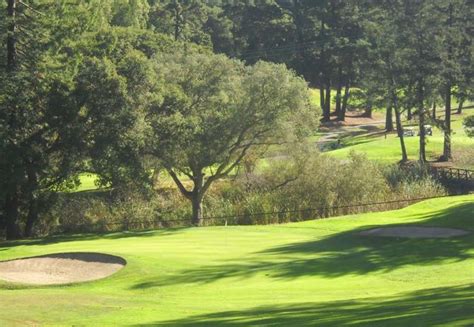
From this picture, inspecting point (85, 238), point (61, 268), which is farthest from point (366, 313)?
point (85, 238)

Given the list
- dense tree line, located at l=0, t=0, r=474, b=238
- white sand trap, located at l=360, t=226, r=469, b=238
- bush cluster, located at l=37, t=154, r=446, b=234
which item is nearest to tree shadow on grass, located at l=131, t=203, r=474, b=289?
white sand trap, located at l=360, t=226, r=469, b=238

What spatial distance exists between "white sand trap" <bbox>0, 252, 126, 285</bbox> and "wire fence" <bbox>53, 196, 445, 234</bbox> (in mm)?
17059

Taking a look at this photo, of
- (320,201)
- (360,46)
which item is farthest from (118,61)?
(360,46)

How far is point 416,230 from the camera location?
96.5 feet

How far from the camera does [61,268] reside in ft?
74.6

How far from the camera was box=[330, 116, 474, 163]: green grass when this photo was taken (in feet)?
215

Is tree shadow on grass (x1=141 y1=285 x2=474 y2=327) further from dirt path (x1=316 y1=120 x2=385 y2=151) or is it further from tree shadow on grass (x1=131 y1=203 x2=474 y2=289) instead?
dirt path (x1=316 y1=120 x2=385 y2=151)

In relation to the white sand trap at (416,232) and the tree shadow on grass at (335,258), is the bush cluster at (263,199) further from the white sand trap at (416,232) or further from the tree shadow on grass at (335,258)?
the tree shadow on grass at (335,258)

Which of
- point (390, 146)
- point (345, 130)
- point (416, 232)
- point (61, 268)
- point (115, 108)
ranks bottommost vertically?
point (61, 268)

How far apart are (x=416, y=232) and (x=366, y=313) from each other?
1534cm

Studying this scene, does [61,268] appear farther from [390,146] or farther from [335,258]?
[390,146]

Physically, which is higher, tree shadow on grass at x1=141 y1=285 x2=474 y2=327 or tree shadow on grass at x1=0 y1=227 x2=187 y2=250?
tree shadow on grass at x1=141 y1=285 x2=474 y2=327

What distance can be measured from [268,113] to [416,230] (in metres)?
13.9

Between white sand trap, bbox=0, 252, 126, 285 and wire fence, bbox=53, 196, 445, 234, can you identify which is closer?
white sand trap, bbox=0, 252, 126, 285
